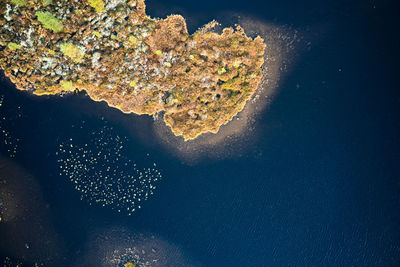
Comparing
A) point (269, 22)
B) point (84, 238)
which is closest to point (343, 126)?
point (269, 22)

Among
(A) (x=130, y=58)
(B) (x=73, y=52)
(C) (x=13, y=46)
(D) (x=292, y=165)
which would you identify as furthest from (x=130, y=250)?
(C) (x=13, y=46)

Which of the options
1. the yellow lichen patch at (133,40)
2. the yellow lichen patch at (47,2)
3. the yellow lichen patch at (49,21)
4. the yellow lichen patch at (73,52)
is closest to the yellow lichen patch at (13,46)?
the yellow lichen patch at (49,21)

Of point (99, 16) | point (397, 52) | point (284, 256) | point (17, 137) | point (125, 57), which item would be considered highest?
point (397, 52)

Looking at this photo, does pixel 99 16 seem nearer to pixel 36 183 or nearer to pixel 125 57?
pixel 125 57

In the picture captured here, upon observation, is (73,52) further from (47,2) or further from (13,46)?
(13,46)

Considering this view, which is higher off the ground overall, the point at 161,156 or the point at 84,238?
the point at 161,156
